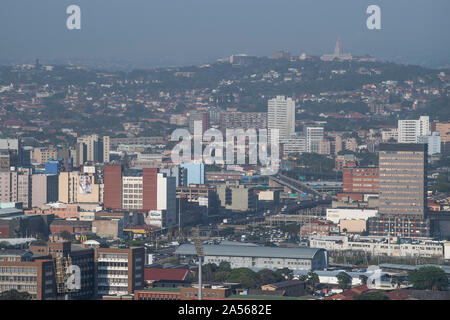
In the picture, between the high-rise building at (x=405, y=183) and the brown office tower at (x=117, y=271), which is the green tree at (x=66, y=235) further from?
the brown office tower at (x=117, y=271)

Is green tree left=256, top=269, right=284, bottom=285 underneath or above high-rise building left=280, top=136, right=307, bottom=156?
underneath

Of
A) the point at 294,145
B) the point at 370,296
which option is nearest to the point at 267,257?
the point at 370,296

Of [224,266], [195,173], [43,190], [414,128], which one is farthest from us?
[414,128]

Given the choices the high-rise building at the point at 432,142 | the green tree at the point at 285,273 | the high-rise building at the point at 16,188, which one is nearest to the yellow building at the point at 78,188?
the high-rise building at the point at 16,188

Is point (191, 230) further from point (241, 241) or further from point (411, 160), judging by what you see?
point (411, 160)

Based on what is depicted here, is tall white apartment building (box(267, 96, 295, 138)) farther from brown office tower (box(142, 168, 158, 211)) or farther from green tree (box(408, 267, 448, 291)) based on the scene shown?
green tree (box(408, 267, 448, 291))

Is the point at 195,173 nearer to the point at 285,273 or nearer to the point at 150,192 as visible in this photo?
the point at 150,192

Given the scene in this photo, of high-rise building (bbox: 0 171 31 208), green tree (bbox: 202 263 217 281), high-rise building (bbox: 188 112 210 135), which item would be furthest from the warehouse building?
high-rise building (bbox: 188 112 210 135)
